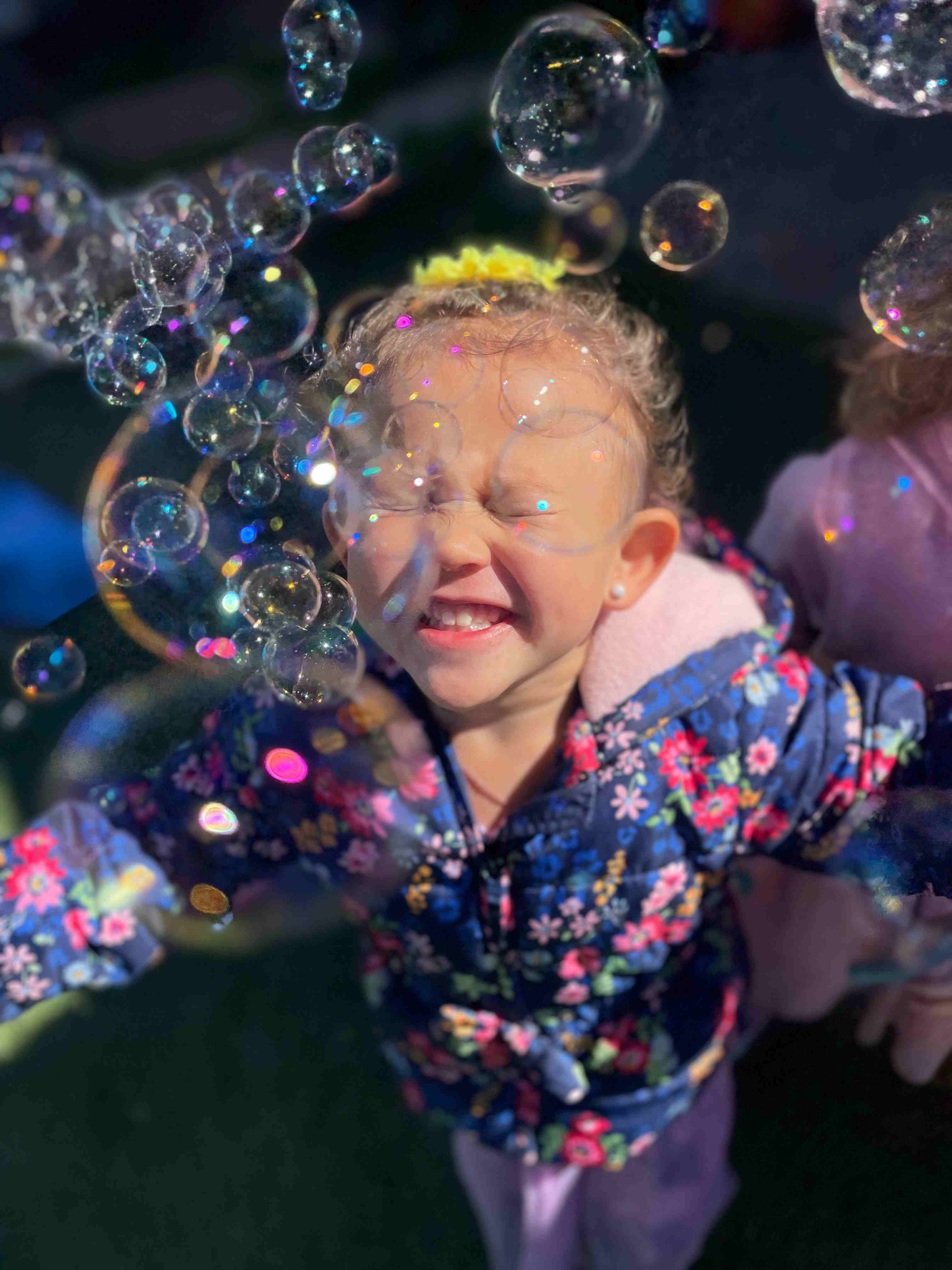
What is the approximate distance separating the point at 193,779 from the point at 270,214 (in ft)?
1.76

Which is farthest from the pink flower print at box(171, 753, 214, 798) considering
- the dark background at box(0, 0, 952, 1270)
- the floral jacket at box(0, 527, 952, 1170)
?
the dark background at box(0, 0, 952, 1270)

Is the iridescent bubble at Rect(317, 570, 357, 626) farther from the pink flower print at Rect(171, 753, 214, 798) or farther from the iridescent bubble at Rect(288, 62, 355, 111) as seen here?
the iridescent bubble at Rect(288, 62, 355, 111)

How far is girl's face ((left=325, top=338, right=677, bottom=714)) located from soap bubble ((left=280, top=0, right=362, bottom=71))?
1.47 ft

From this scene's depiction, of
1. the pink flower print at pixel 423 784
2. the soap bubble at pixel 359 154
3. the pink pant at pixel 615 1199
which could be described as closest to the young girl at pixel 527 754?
the pink flower print at pixel 423 784

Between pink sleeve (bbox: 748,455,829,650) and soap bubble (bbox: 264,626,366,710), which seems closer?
soap bubble (bbox: 264,626,366,710)

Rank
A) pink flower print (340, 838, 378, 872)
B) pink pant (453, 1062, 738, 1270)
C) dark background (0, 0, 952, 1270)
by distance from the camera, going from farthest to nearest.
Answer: pink pant (453, 1062, 738, 1270), dark background (0, 0, 952, 1270), pink flower print (340, 838, 378, 872)

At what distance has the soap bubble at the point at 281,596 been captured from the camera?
87 cm

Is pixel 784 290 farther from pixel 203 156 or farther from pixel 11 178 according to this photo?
pixel 203 156

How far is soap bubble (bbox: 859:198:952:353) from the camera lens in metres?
0.88

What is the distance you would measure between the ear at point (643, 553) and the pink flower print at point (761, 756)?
0.17 meters

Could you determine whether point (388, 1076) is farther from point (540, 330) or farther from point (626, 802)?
point (540, 330)

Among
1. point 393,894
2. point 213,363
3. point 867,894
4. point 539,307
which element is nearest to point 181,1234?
point 393,894

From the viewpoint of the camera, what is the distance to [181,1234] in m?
1.52

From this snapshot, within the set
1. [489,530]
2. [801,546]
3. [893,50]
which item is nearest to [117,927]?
[489,530]
